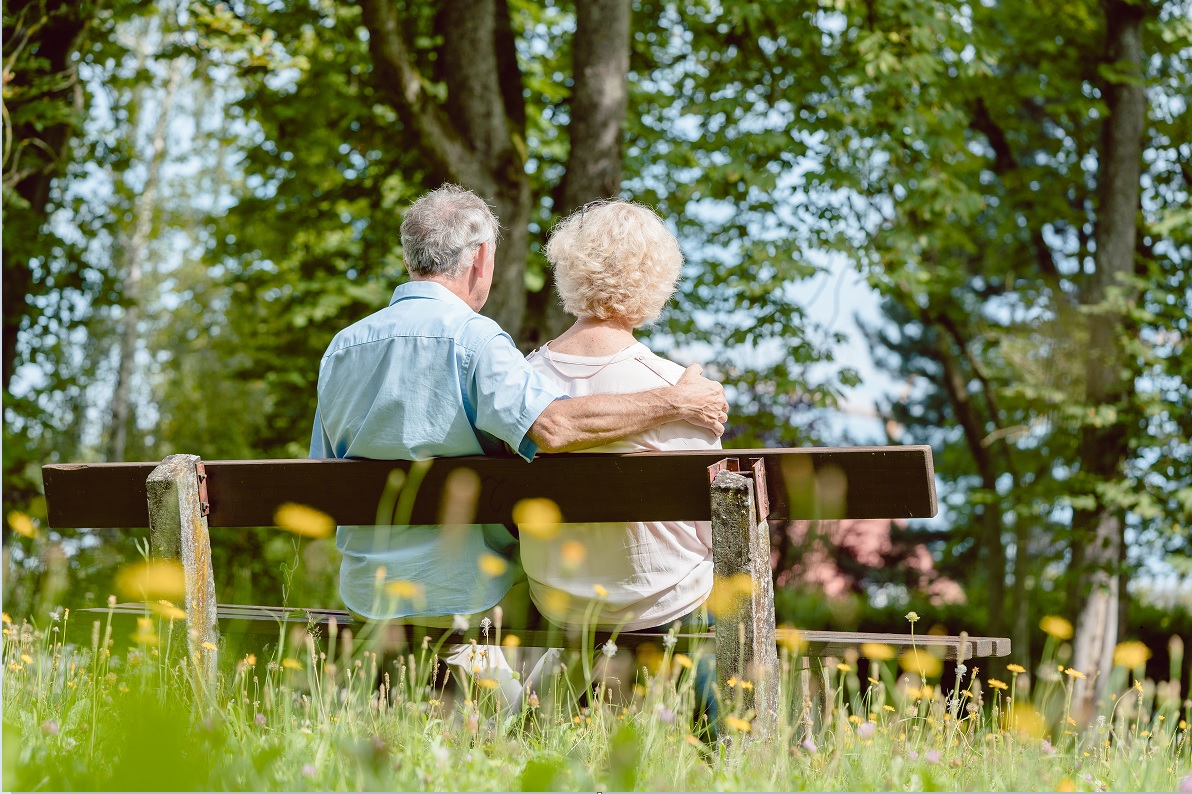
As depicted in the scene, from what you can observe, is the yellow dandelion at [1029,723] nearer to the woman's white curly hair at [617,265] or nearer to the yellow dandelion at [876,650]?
the yellow dandelion at [876,650]

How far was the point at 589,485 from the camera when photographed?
8.75 feet

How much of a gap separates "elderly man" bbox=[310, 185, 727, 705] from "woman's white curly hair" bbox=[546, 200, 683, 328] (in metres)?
0.28

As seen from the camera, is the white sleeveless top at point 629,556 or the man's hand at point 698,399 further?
the white sleeveless top at point 629,556

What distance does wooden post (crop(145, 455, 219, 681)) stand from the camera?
2.86m

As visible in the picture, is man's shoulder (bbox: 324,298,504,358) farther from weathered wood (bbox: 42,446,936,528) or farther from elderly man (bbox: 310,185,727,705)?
weathered wood (bbox: 42,446,936,528)

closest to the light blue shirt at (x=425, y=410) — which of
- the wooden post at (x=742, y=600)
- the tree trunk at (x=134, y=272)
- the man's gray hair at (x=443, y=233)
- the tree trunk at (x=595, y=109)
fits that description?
the man's gray hair at (x=443, y=233)

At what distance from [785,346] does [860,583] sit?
382 inches

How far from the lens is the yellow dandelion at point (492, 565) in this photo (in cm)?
286

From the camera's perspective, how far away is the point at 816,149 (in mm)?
8047

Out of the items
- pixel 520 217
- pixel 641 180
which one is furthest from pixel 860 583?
pixel 520 217

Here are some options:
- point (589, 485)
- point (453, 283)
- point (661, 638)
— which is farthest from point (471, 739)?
point (453, 283)

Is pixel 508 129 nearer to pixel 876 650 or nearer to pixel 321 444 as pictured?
pixel 321 444

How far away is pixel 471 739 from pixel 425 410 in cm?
87

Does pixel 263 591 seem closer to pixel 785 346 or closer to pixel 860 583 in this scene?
pixel 785 346
